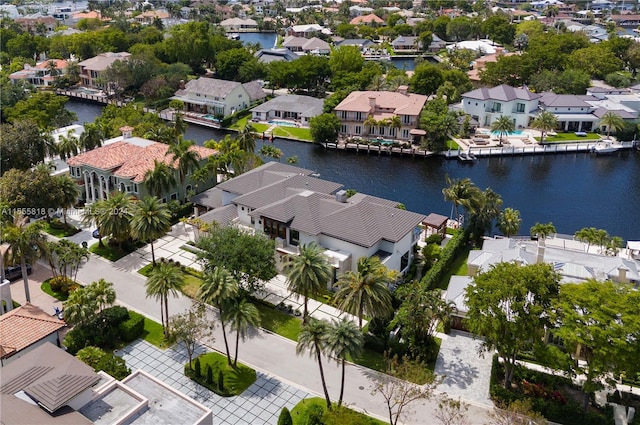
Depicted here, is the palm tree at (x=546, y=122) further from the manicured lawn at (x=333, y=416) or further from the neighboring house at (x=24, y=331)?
the neighboring house at (x=24, y=331)

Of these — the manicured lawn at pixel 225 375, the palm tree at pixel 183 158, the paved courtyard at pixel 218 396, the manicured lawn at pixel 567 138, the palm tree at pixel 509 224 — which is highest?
the palm tree at pixel 183 158

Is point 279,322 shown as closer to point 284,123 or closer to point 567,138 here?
point 284,123

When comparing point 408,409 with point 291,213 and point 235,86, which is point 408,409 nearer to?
point 291,213

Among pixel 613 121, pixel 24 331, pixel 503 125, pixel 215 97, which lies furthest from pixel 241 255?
pixel 613 121

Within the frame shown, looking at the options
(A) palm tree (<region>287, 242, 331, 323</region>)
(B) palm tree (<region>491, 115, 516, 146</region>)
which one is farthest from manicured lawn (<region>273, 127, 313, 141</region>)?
(A) palm tree (<region>287, 242, 331, 323</region>)

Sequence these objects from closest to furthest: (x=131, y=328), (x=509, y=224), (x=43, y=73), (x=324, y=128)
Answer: (x=131, y=328) < (x=509, y=224) < (x=324, y=128) < (x=43, y=73)

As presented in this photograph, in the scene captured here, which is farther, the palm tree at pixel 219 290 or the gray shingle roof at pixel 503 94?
the gray shingle roof at pixel 503 94

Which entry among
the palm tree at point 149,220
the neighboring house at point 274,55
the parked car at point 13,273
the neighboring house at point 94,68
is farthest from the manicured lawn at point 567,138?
the neighboring house at point 94,68
